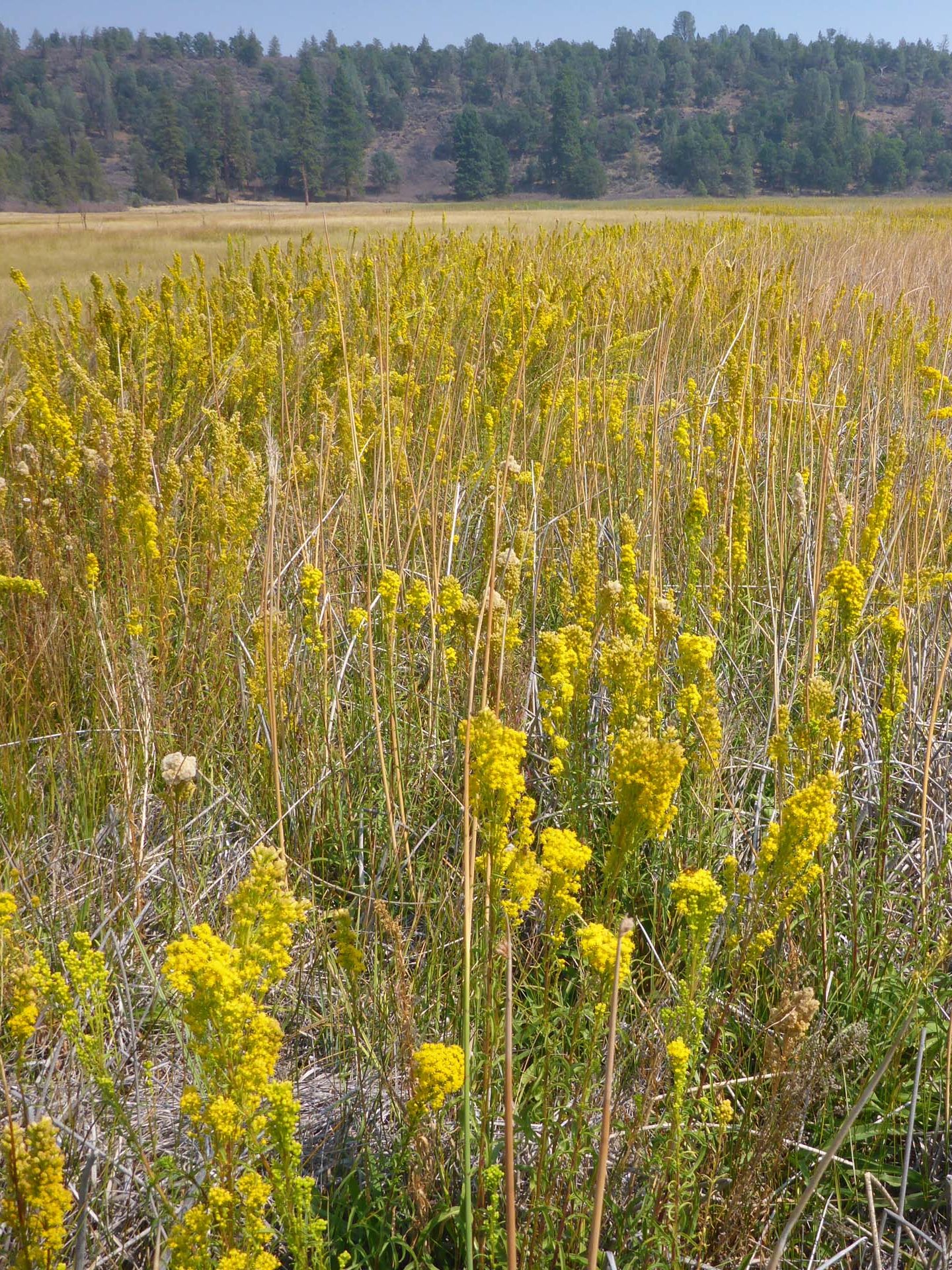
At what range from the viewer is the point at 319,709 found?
206 centimetres

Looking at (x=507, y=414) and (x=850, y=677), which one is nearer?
(x=850, y=677)

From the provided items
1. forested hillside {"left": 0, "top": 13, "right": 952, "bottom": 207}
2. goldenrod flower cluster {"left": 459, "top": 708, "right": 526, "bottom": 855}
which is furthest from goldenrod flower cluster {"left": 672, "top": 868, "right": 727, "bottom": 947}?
forested hillside {"left": 0, "top": 13, "right": 952, "bottom": 207}

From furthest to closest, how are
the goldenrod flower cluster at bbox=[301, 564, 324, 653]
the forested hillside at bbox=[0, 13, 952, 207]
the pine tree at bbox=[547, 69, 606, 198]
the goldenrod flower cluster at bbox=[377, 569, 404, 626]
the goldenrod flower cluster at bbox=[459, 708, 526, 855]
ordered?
the pine tree at bbox=[547, 69, 606, 198] < the forested hillside at bbox=[0, 13, 952, 207] < the goldenrod flower cluster at bbox=[301, 564, 324, 653] < the goldenrod flower cluster at bbox=[377, 569, 404, 626] < the goldenrod flower cluster at bbox=[459, 708, 526, 855]

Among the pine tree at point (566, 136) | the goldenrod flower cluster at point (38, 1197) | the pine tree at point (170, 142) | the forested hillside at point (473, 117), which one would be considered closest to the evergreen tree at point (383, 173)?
the forested hillside at point (473, 117)

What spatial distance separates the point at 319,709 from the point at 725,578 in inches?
44.5

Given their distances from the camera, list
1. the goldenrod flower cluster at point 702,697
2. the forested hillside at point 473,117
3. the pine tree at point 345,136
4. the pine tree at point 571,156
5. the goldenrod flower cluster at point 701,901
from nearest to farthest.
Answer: the goldenrod flower cluster at point 701,901 < the goldenrod flower cluster at point 702,697 < the pine tree at point 345,136 < the forested hillside at point 473,117 < the pine tree at point 571,156

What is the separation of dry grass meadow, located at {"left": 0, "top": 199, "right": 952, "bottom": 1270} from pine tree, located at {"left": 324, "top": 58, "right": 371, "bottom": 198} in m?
61.3

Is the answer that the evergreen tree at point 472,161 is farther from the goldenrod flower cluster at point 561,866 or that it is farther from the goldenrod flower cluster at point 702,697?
the goldenrod flower cluster at point 561,866

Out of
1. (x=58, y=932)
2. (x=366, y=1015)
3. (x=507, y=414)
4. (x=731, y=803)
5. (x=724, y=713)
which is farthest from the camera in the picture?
(x=507, y=414)

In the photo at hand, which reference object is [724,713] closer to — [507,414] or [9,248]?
[507,414]

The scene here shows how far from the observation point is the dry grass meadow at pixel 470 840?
938 millimetres

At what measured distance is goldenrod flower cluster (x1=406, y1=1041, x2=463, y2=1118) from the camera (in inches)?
34.2

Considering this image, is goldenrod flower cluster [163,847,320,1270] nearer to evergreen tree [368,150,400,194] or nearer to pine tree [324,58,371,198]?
pine tree [324,58,371,198]

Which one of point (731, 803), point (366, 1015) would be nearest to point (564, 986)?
point (366, 1015)
